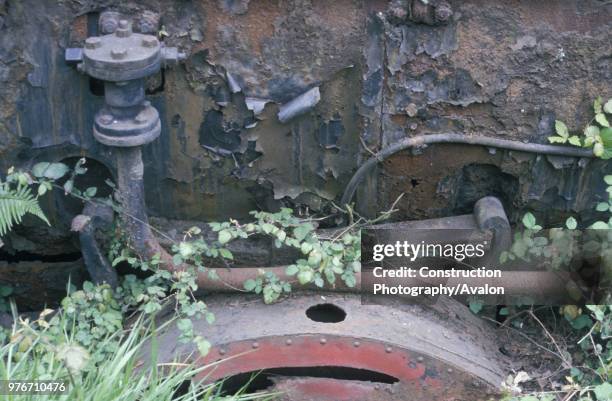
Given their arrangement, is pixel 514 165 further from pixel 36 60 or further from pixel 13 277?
pixel 13 277

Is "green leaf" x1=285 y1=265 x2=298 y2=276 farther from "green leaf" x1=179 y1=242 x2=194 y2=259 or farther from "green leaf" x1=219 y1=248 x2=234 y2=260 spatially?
"green leaf" x1=179 y1=242 x2=194 y2=259

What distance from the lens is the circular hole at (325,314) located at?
332cm

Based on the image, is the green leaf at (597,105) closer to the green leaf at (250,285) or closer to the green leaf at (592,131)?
the green leaf at (592,131)

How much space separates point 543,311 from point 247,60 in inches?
68.6

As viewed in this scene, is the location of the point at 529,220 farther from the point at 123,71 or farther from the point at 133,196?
the point at 123,71

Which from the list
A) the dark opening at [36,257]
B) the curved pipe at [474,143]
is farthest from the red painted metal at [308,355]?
the dark opening at [36,257]

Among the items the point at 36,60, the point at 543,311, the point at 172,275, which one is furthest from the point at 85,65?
the point at 543,311

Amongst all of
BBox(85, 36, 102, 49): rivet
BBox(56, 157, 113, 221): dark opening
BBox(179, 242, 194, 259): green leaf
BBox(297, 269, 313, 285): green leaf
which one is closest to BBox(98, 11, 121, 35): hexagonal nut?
BBox(85, 36, 102, 49): rivet

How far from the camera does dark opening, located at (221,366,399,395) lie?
3.21 meters

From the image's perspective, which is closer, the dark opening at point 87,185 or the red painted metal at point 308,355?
the red painted metal at point 308,355

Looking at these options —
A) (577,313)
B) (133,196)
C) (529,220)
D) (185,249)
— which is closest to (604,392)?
(577,313)

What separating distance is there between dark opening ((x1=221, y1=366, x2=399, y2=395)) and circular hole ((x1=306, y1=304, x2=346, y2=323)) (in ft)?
0.63

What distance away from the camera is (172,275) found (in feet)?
11.0

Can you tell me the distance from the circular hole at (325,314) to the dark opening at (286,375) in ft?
0.63
